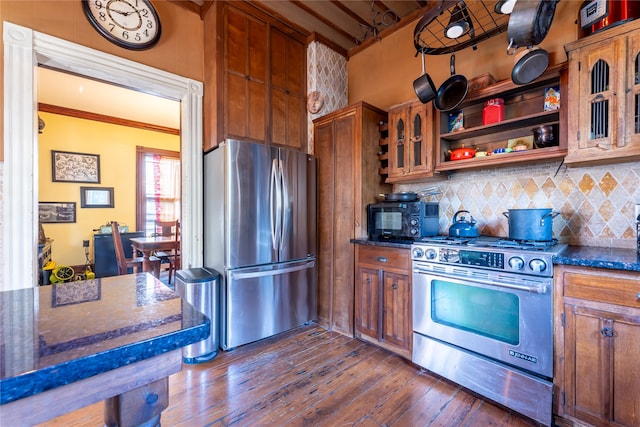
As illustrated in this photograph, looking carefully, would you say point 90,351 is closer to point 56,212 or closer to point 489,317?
point 489,317

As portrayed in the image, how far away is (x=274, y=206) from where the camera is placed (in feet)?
8.64

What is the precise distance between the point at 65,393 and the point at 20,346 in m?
0.13

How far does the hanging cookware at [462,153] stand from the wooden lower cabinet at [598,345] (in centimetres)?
107

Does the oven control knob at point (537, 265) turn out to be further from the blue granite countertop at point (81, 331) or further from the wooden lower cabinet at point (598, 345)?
the blue granite countertop at point (81, 331)

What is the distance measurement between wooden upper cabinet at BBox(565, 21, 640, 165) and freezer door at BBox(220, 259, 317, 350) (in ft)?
7.49

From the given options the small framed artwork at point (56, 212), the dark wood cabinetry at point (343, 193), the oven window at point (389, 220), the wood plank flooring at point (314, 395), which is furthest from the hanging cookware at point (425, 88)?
the small framed artwork at point (56, 212)

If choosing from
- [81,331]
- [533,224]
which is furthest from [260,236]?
[533,224]

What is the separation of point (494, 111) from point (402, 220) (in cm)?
108

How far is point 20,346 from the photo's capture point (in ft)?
1.83

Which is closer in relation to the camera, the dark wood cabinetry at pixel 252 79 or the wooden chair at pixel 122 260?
the dark wood cabinetry at pixel 252 79

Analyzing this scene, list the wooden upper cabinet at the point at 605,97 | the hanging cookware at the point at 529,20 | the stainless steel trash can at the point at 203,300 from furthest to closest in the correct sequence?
the stainless steel trash can at the point at 203,300 < the wooden upper cabinet at the point at 605,97 < the hanging cookware at the point at 529,20

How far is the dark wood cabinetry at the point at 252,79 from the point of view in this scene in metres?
2.64

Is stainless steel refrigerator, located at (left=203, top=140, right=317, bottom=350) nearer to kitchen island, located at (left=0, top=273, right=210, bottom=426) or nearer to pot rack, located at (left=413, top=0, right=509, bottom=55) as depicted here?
pot rack, located at (left=413, top=0, right=509, bottom=55)

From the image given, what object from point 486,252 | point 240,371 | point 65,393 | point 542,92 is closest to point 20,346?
point 65,393
